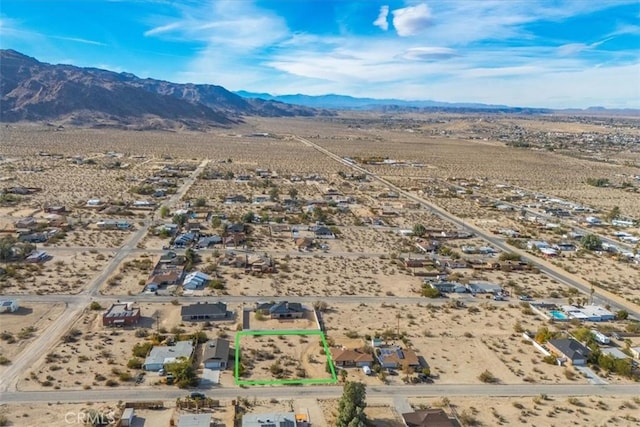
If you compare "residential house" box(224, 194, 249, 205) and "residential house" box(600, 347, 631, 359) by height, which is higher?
"residential house" box(224, 194, 249, 205)

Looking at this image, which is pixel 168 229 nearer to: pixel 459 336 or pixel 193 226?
pixel 193 226

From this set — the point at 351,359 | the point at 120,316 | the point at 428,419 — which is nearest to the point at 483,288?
the point at 351,359

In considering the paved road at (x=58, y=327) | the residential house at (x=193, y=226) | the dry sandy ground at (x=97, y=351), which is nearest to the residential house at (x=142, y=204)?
the residential house at (x=193, y=226)

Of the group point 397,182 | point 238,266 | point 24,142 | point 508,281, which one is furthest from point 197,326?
point 24,142

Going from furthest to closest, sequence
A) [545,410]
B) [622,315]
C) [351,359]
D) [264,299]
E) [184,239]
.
→ [184,239] → [264,299] → [622,315] → [351,359] → [545,410]

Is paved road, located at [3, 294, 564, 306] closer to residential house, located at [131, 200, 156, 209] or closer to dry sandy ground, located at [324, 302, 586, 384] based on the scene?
dry sandy ground, located at [324, 302, 586, 384]

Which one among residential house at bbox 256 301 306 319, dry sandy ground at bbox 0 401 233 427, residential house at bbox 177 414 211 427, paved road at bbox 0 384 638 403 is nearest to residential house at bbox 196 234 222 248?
residential house at bbox 256 301 306 319
